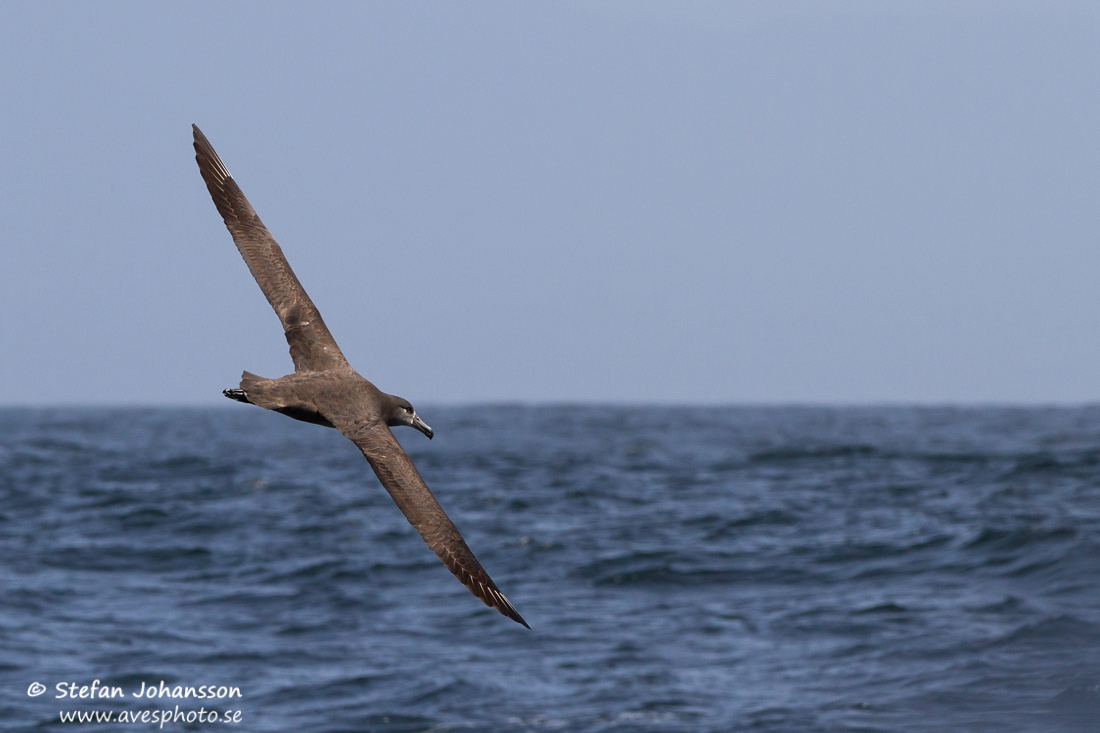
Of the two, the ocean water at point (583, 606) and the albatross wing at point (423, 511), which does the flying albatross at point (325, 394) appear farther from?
the ocean water at point (583, 606)

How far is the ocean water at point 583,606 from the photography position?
1377 centimetres

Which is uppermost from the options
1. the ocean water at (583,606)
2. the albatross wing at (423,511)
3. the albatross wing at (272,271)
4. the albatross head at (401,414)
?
the albatross wing at (272,271)

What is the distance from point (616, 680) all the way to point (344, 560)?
351 inches

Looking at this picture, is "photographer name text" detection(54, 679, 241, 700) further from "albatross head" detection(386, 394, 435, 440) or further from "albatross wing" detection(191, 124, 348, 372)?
"albatross head" detection(386, 394, 435, 440)

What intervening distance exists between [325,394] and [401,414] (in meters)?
0.72

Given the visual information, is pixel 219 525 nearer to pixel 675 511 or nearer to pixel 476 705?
pixel 675 511

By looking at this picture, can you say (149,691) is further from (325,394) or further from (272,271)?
(325,394)

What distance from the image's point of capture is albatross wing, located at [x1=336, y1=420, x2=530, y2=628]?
718cm

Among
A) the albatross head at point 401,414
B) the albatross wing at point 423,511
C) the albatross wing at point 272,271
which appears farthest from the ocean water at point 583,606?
the albatross wing at point 423,511

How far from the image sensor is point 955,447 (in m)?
46.8

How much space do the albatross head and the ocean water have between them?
19.4ft

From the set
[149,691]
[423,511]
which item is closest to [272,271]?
[423,511]

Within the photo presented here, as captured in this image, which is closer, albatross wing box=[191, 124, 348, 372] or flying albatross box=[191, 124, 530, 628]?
flying albatross box=[191, 124, 530, 628]

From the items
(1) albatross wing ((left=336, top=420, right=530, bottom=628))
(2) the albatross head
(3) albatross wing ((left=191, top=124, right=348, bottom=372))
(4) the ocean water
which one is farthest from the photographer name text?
(1) albatross wing ((left=336, top=420, right=530, bottom=628))
